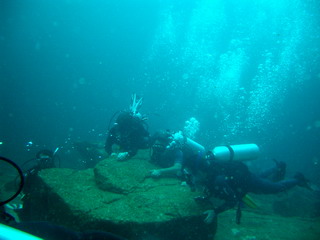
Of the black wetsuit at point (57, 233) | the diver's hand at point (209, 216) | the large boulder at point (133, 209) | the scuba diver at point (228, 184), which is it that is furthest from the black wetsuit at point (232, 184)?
the black wetsuit at point (57, 233)

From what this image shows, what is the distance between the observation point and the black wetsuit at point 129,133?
23.1ft

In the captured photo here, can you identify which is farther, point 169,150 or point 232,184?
point 169,150

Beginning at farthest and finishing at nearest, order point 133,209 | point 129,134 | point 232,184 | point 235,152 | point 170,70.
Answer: point 170,70 → point 235,152 → point 129,134 → point 232,184 → point 133,209

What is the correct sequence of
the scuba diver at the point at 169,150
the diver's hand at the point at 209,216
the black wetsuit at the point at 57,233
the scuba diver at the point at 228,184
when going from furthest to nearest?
the scuba diver at the point at 169,150 → the scuba diver at the point at 228,184 → the diver's hand at the point at 209,216 → the black wetsuit at the point at 57,233

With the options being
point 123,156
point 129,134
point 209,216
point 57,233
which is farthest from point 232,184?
point 57,233

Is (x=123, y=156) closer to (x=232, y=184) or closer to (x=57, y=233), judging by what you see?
(x=232, y=184)

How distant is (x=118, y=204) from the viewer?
4.60m

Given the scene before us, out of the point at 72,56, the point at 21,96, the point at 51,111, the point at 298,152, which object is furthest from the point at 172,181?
the point at 72,56

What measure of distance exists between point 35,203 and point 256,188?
4.99 meters

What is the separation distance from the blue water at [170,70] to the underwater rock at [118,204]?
16.6 metres

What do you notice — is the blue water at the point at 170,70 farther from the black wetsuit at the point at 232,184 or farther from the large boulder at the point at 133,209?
the black wetsuit at the point at 232,184

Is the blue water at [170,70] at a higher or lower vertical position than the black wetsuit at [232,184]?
higher

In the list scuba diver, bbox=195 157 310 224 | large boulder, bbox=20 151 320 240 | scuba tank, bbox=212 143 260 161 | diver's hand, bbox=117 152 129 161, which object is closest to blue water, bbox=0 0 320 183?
diver's hand, bbox=117 152 129 161

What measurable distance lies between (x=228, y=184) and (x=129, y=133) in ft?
10.3
